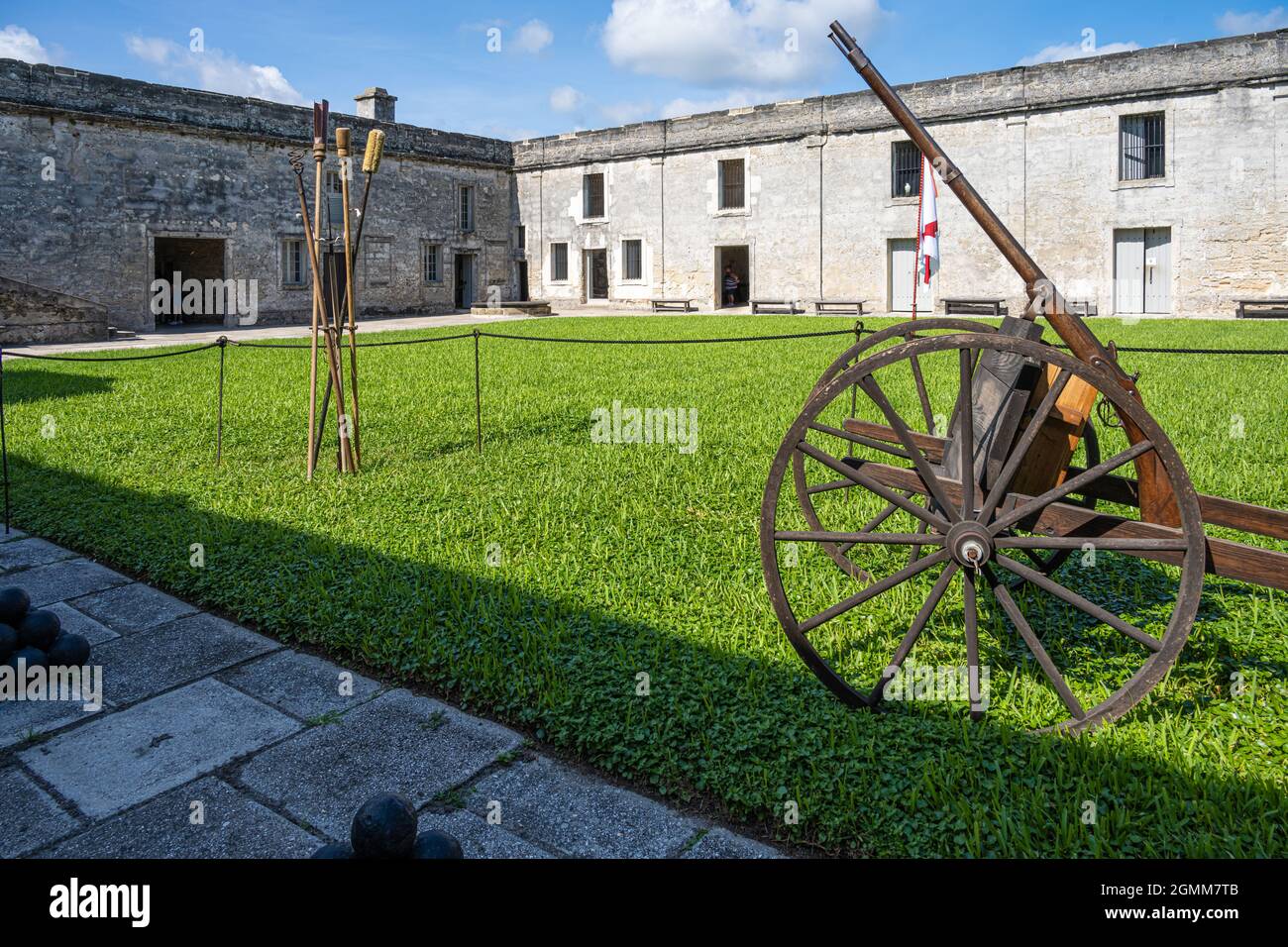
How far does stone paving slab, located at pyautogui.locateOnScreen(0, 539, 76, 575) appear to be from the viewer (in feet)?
16.8

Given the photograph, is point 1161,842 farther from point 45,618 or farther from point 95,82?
point 95,82

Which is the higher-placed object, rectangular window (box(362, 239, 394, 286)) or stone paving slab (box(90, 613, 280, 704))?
rectangular window (box(362, 239, 394, 286))

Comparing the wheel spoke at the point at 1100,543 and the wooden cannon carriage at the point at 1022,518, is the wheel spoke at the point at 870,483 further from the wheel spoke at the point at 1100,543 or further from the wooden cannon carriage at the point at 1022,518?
the wheel spoke at the point at 1100,543

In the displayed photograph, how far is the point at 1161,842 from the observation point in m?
2.41

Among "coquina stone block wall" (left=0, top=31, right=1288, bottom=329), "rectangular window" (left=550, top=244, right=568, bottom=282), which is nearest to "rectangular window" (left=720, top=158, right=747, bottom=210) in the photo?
"coquina stone block wall" (left=0, top=31, right=1288, bottom=329)

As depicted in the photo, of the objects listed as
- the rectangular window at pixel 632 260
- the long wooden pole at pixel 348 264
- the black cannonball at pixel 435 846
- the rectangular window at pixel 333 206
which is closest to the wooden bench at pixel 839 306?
the rectangular window at pixel 632 260

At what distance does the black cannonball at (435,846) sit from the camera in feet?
7.04

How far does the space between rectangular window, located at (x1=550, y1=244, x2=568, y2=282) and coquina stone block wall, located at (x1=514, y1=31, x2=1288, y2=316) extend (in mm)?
460

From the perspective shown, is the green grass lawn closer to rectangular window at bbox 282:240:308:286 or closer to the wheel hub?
the wheel hub

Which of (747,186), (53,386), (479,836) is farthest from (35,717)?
(747,186)

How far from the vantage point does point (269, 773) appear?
294cm

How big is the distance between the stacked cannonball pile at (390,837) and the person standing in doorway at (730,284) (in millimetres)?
27872

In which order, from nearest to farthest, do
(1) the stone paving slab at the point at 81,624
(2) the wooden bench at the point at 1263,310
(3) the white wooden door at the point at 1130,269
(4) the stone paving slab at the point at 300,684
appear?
1. (4) the stone paving slab at the point at 300,684
2. (1) the stone paving slab at the point at 81,624
3. (2) the wooden bench at the point at 1263,310
4. (3) the white wooden door at the point at 1130,269

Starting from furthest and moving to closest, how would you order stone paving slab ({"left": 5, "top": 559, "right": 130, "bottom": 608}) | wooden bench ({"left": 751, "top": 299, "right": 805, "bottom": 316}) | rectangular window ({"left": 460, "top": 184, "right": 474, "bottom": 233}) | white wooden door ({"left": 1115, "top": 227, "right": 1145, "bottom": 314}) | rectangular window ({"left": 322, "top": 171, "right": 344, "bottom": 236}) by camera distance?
rectangular window ({"left": 460, "top": 184, "right": 474, "bottom": 233}), rectangular window ({"left": 322, "top": 171, "right": 344, "bottom": 236}), wooden bench ({"left": 751, "top": 299, "right": 805, "bottom": 316}), white wooden door ({"left": 1115, "top": 227, "right": 1145, "bottom": 314}), stone paving slab ({"left": 5, "top": 559, "right": 130, "bottom": 608})
